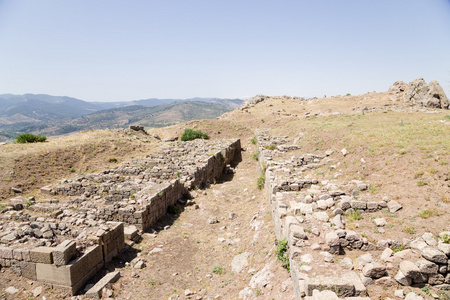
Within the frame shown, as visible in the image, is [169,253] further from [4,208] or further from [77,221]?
[4,208]

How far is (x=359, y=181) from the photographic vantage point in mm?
8773

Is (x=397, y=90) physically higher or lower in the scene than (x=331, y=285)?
higher

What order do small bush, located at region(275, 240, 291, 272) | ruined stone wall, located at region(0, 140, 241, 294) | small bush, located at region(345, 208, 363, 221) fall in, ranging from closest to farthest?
small bush, located at region(275, 240, 291, 272) → small bush, located at region(345, 208, 363, 221) → ruined stone wall, located at region(0, 140, 241, 294)

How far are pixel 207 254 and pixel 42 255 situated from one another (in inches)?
215

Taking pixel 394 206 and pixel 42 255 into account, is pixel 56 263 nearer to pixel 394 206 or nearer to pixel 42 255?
pixel 42 255

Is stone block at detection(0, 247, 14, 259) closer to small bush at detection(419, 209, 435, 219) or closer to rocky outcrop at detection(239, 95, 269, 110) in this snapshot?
small bush at detection(419, 209, 435, 219)

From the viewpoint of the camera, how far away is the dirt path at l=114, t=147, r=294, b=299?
7324mm

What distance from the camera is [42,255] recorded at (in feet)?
24.0

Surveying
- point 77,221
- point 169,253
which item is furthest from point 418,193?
point 77,221

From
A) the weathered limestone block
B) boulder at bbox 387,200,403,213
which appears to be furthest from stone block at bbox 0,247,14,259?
boulder at bbox 387,200,403,213

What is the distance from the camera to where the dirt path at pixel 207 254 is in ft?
24.0

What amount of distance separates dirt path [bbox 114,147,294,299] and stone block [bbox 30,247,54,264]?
2.13 meters

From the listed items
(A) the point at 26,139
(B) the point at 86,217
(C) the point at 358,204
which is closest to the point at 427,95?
(C) the point at 358,204

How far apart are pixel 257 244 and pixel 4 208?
1272 cm
